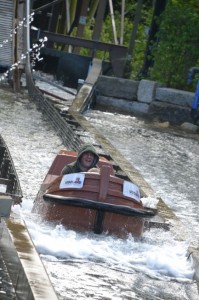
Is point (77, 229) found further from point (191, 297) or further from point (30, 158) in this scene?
point (30, 158)

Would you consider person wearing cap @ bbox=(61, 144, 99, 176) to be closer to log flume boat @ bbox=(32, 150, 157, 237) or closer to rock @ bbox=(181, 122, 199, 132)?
log flume boat @ bbox=(32, 150, 157, 237)

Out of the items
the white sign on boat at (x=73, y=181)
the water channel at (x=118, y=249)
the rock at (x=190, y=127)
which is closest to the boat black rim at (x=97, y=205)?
the white sign on boat at (x=73, y=181)

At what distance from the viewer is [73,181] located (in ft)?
36.4

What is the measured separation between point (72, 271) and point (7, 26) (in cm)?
1859

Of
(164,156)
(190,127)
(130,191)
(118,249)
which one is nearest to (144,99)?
(190,127)

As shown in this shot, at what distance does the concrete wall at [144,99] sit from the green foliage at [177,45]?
1.26m

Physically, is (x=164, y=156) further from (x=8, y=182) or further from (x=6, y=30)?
(x=6, y=30)

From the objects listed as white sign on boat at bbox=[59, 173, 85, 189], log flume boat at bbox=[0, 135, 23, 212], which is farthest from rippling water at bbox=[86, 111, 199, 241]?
log flume boat at bbox=[0, 135, 23, 212]

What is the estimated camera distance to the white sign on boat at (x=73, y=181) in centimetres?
1104

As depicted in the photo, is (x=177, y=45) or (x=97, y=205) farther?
(x=177, y=45)

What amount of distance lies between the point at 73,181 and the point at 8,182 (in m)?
1.18

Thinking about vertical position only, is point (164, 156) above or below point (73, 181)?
below

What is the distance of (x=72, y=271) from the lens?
9664 millimetres

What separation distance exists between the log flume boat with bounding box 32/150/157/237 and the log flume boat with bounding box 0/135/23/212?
371 millimetres
